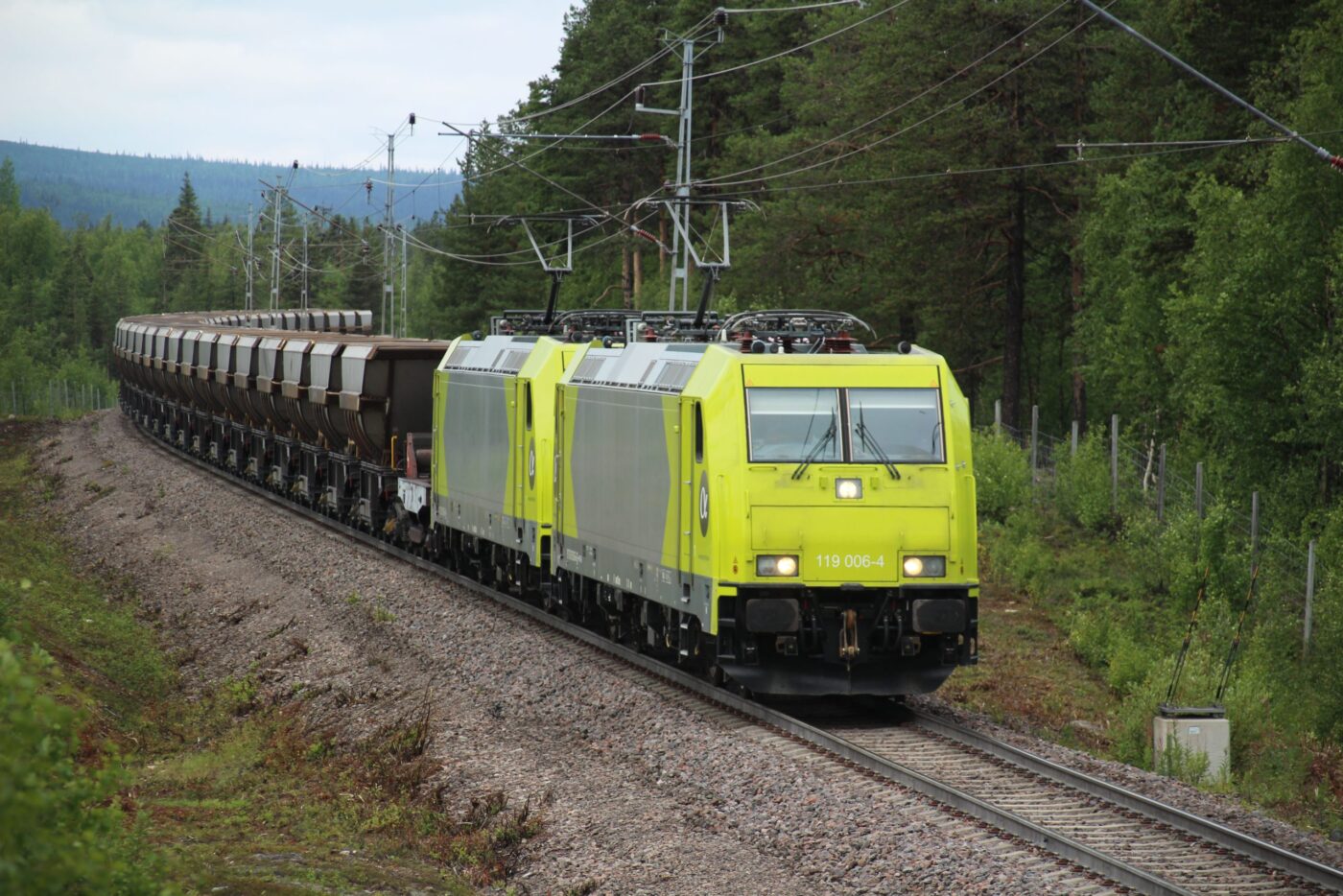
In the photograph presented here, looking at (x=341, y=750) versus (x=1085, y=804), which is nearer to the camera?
(x=1085, y=804)

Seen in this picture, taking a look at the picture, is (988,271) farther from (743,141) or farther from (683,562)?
(683,562)

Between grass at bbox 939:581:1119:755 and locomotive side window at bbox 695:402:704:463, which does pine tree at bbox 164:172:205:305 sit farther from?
locomotive side window at bbox 695:402:704:463

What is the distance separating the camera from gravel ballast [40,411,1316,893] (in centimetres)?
1011

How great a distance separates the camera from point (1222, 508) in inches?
935

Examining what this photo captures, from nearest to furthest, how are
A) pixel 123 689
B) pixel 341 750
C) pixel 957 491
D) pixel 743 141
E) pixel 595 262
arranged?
pixel 957 491 < pixel 341 750 < pixel 123 689 < pixel 743 141 < pixel 595 262

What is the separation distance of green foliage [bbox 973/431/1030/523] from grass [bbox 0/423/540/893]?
13.4 m

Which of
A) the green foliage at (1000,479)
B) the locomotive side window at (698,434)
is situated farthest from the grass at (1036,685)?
the green foliage at (1000,479)

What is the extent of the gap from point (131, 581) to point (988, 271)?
28.2 m

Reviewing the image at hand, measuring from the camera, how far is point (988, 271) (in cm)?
4712

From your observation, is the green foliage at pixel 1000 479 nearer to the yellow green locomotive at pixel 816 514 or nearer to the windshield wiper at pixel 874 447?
the yellow green locomotive at pixel 816 514

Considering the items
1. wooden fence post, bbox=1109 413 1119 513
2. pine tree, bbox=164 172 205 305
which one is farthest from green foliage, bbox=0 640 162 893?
pine tree, bbox=164 172 205 305

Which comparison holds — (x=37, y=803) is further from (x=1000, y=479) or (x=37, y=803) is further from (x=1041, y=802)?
(x=1000, y=479)

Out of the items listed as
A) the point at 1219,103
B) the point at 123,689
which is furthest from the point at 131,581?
the point at 1219,103

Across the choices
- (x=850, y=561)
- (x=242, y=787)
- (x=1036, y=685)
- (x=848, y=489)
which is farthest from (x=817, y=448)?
(x=1036, y=685)
